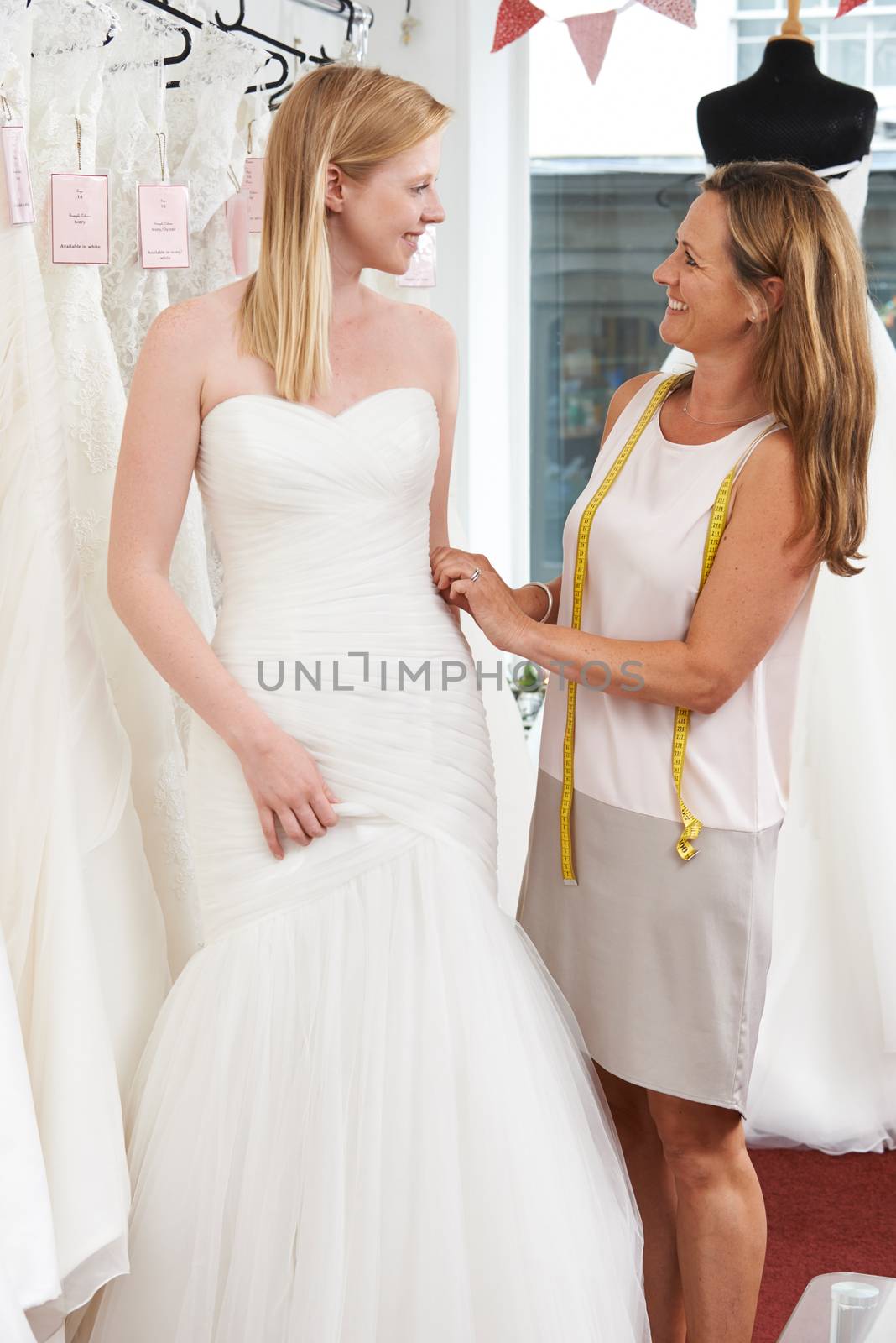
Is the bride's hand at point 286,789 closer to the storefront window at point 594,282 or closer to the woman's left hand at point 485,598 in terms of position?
the woman's left hand at point 485,598

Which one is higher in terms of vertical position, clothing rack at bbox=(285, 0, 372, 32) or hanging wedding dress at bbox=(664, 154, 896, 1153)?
clothing rack at bbox=(285, 0, 372, 32)

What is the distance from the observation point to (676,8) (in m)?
2.58

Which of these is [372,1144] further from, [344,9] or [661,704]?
[344,9]

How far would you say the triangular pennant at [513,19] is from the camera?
2715 millimetres

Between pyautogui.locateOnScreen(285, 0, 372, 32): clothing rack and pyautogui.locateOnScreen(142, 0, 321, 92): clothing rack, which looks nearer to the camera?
pyautogui.locateOnScreen(142, 0, 321, 92): clothing rack

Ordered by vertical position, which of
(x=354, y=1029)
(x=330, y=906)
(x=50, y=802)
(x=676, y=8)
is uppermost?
(x=676, y=8)

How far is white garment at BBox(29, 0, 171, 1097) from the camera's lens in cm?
164

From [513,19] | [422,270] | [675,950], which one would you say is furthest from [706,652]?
[513,19]

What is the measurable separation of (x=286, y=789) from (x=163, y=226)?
82 cm

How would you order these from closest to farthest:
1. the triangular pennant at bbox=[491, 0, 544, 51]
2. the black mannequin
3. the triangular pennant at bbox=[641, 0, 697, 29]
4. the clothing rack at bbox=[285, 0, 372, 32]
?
the clothing rack at bbox=[285, 0, 372, 32], the black mannequin, the triangular pennant at bbox=[641, 0, 697, 29], the triangular pennant at bbox=[491, 0, 544, 51]

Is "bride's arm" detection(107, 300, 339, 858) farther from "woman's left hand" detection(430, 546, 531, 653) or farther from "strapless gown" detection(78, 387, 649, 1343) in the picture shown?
"woman's left hand" detection(430, 546, 531, 653)

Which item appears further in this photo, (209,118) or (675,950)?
(209,118)

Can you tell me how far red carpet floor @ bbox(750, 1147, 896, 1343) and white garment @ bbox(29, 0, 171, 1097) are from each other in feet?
3.57

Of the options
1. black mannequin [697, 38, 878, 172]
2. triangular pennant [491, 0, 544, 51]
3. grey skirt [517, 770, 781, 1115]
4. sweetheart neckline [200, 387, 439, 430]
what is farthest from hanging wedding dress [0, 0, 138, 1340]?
triangular pennant [491, 0, 544, 51]
